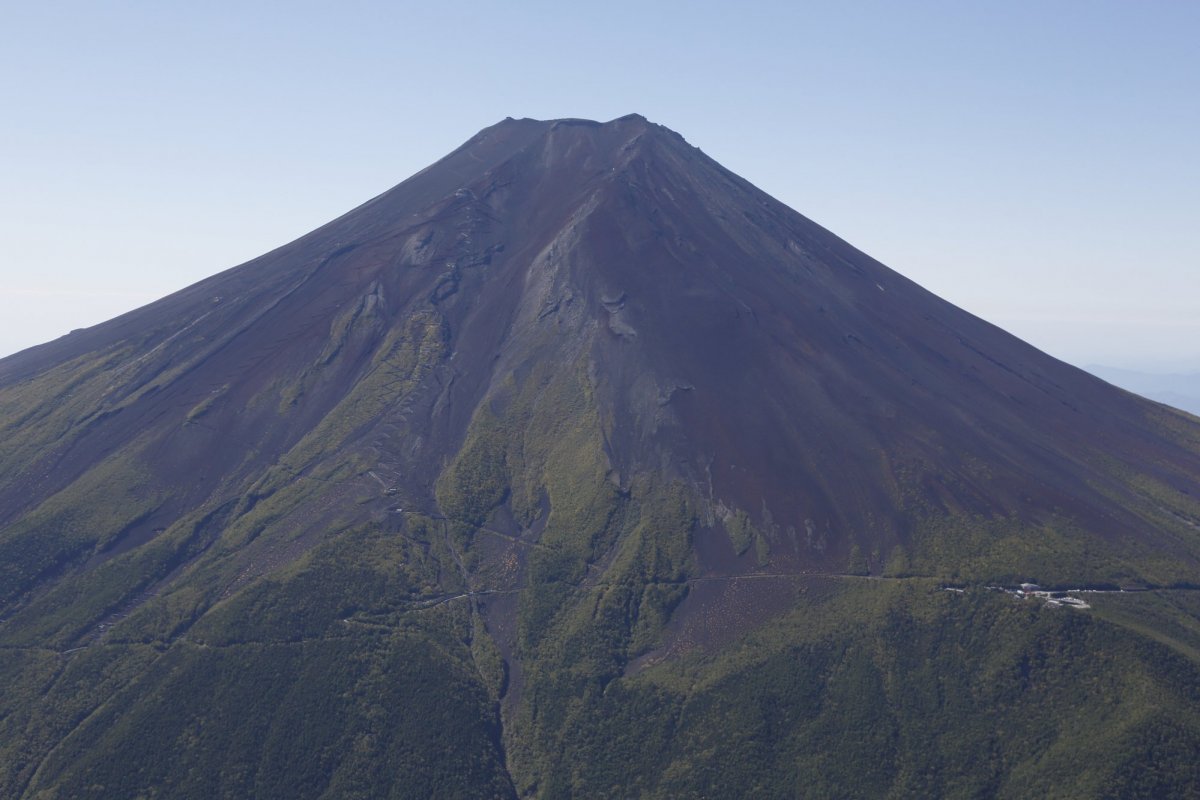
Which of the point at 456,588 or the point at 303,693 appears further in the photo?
the point at 456,588

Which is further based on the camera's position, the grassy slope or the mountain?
the mountain

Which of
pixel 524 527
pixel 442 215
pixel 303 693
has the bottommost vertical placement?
pixel 303 693

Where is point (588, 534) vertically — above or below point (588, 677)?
above

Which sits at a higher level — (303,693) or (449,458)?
(449,458)

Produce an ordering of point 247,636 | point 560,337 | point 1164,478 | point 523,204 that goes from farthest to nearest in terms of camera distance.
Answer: point 523,204, point 560,337, point 1164,478, point 247,636

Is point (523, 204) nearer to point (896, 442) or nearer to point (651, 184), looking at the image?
point (651, 184)

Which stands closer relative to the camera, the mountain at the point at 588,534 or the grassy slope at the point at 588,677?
the grassy slope at the point at 588,677

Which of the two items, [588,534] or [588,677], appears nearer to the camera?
[588,677]

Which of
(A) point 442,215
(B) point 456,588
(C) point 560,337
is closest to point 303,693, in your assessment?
(B) point 456,588
